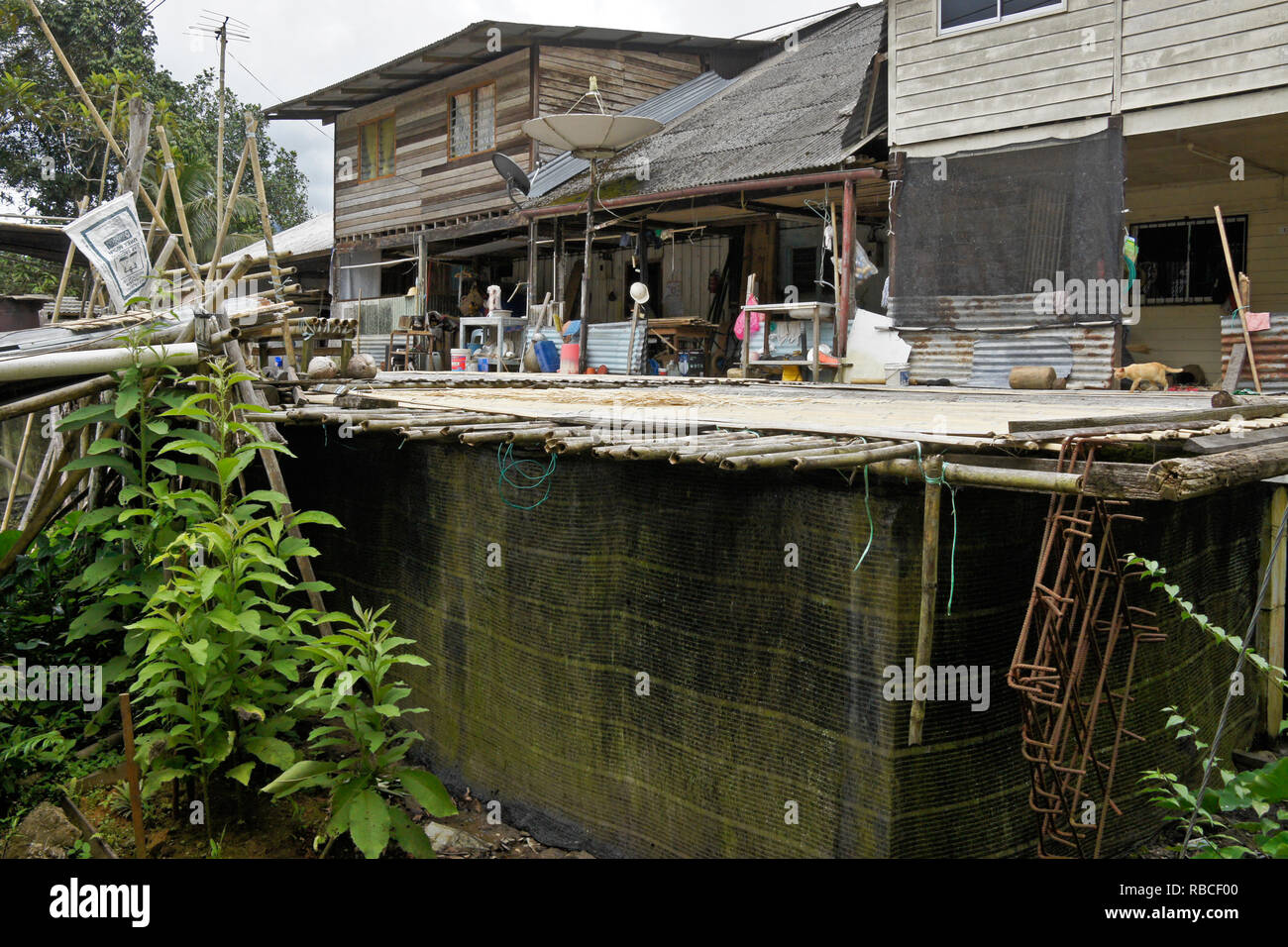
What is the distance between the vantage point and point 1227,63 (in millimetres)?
10211

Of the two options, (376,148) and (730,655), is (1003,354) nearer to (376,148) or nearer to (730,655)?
(730,655)

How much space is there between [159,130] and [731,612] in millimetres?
5465

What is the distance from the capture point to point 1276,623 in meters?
6.26

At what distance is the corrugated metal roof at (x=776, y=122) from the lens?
14.3 m

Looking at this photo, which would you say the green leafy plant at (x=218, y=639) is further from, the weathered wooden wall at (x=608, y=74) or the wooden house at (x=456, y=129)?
the weathered wooden wall at (x=608, y=74)

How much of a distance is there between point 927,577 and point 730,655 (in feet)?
3.38

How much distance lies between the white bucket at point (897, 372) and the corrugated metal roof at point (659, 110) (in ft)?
26.2

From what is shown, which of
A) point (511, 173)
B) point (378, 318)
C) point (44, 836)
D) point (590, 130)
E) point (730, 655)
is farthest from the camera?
point (378, 318)

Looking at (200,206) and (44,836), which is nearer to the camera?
(44,836)

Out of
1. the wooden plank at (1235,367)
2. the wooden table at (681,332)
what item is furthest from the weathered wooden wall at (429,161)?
the wooden plank at (1235,367)

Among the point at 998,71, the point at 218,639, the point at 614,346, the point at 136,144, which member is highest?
the point at 998,71

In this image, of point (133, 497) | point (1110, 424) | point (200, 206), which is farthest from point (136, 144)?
point (200, 206)
